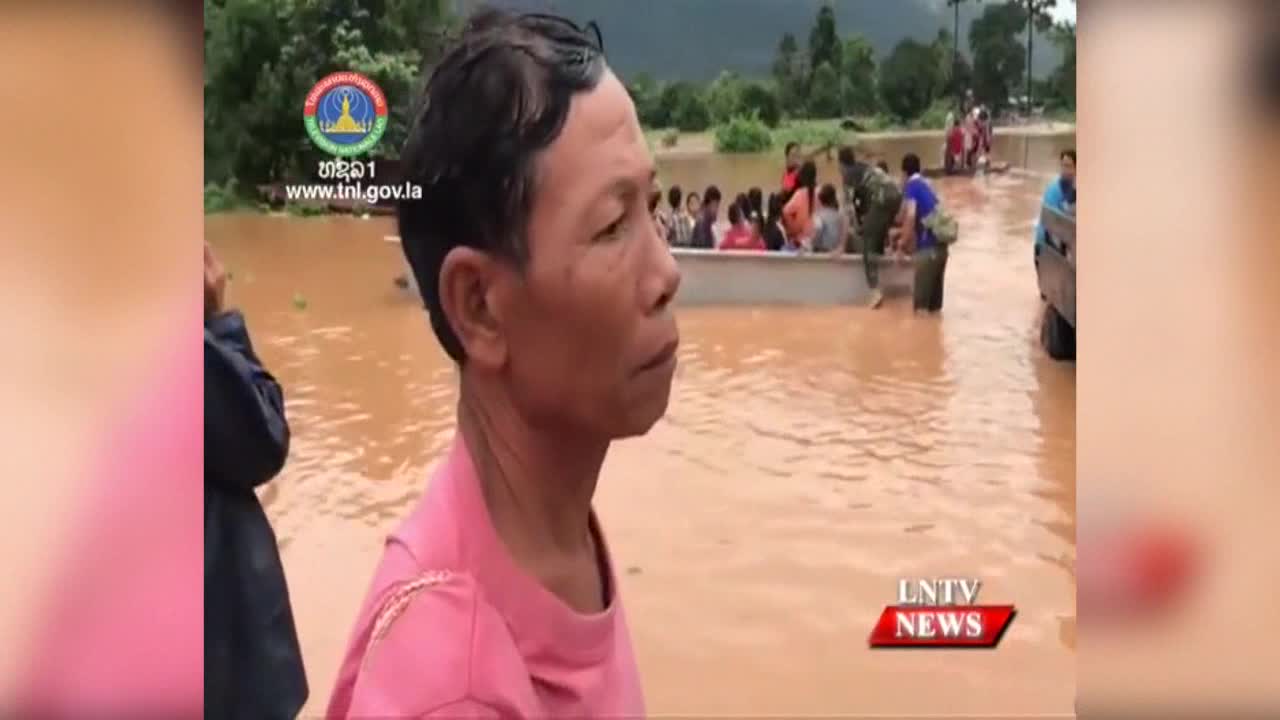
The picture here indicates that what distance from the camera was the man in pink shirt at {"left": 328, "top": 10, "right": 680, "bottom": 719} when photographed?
1394 millimetres

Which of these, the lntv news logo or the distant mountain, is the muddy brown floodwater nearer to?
the lntv news logo

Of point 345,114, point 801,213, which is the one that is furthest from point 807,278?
point 345,114

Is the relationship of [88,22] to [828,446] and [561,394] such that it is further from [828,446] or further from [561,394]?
[828,446]

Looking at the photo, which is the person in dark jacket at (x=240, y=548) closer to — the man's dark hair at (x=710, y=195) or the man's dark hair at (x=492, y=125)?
the man's dark hair at (x=492, y=125)

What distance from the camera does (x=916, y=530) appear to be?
5.82ft

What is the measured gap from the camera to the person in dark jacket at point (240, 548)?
167 centimetres

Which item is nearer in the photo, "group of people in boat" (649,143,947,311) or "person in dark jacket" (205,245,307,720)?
"person in dark jacket" (205,245,307,720)

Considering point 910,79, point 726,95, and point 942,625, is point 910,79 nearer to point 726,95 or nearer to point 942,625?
point 726,95

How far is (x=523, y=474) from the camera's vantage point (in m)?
1.52

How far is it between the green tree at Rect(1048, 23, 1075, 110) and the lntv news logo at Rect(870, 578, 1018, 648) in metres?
0.63

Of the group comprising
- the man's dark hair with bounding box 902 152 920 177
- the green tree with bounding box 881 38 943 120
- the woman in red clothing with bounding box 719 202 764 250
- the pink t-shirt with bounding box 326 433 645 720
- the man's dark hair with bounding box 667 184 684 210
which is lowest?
the pink t-shirt with bounding box 326 433 645 720

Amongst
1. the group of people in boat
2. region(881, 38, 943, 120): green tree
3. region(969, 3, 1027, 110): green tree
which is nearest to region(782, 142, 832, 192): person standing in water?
the group of people in boat

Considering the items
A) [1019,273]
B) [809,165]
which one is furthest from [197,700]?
[1019,273]

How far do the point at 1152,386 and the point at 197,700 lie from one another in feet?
4.11
